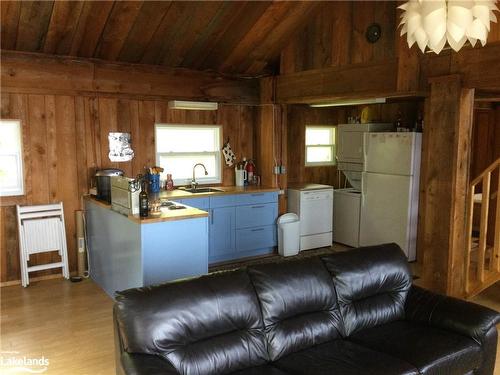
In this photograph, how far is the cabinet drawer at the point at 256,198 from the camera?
5.43 meters

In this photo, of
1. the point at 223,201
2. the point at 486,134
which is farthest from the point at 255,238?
the point at 486,134

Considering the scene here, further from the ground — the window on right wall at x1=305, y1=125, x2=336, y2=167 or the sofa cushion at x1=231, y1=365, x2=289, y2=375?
the window on right wall at x1=305, y1=125, x2=336, y2=167

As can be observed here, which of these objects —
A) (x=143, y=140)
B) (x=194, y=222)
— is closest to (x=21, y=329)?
(x=194, y=222)

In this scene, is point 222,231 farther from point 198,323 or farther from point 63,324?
point 198,323

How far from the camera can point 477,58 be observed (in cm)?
360

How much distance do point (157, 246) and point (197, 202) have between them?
1552mm

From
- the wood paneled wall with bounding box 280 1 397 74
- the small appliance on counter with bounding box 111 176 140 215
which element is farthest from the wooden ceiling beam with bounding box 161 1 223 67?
the small appliance on counter with bounding box 111 176 140 215

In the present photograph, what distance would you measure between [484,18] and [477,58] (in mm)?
1903

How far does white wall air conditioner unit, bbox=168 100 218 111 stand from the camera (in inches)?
205

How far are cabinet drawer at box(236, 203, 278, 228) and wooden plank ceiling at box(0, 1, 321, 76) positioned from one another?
1.86 meters

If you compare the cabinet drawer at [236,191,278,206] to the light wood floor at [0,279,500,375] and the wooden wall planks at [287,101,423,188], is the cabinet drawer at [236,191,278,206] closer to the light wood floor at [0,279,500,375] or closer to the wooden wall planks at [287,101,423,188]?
the wooden wall planks at [287,101,423,188]

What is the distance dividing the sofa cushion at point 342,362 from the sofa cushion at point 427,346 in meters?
0.09
